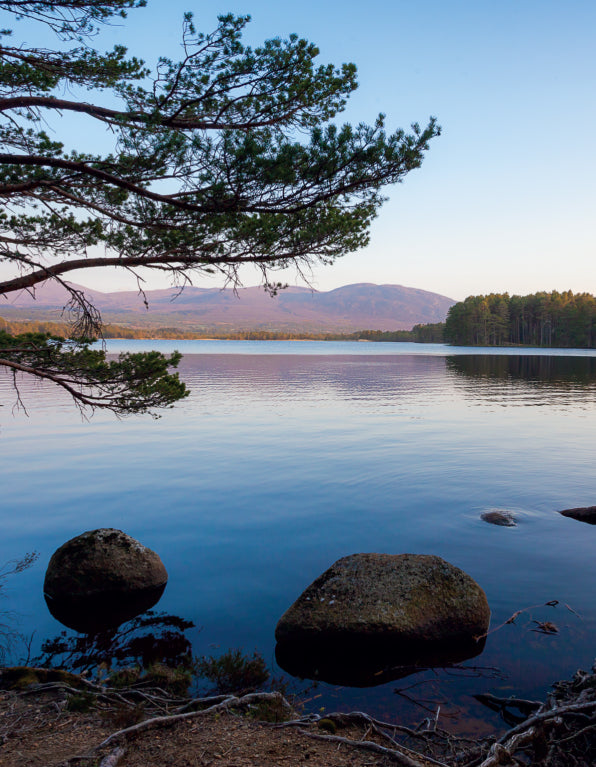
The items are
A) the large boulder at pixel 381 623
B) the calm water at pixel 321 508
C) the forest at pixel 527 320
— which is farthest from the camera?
the forest at pixel 527 320

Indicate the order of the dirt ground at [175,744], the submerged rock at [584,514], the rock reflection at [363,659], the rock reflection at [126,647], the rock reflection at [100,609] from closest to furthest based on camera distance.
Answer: the dirt ground at [175,744], the rock reflection at [363,659], the rock reflection at [126,647], the rock reflection at [100,609], the submerged rock at [584,514]

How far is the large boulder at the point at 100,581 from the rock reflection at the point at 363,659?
3.17 metres

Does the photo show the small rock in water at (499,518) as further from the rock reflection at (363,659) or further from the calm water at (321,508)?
the rock reflection at (363,659)

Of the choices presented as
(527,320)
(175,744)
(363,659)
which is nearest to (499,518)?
(363,659)

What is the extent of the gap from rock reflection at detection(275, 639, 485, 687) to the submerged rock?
7440mm

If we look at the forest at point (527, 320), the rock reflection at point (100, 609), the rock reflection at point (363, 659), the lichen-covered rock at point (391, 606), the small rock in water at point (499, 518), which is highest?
the forest at point (527, 320)

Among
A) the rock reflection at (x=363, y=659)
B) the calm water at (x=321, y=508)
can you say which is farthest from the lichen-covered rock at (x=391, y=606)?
the calm water at (x=321, y=508)

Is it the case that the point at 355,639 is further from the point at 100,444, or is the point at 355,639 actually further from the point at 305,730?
the point at 100,444

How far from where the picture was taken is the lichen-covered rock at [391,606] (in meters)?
6.98

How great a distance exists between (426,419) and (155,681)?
85.9 ft

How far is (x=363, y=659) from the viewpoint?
6930mm

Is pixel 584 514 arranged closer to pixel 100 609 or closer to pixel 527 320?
pixel 100 609

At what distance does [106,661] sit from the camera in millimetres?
7164

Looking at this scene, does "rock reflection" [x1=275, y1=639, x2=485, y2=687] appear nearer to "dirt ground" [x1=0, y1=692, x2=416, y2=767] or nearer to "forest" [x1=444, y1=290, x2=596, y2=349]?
"dirt ground" [x1=0, y1=692, x2=416, y2=767]
